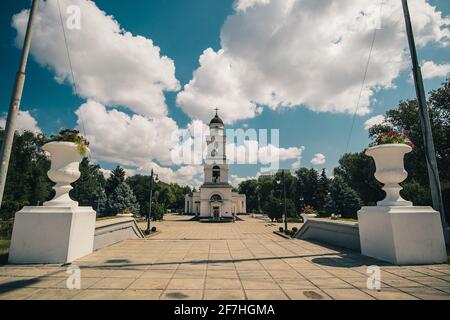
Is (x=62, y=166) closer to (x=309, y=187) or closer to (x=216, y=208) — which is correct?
(x=216, y=208)

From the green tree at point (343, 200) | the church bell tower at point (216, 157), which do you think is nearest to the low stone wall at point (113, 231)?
the green tree at point (343, 200)

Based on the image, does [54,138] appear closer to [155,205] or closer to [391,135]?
[391,135]

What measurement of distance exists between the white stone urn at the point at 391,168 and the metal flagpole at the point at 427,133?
127 centimetres

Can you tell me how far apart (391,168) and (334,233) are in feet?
13.6

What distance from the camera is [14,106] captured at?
602 cm

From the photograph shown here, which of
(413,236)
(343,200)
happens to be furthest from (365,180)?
(413,236)

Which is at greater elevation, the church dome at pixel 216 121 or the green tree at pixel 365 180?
the church dome at pixel 216 121

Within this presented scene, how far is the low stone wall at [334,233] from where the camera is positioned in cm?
862

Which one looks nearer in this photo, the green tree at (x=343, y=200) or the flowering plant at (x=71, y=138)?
the flowering plant at (x=71, y=138)

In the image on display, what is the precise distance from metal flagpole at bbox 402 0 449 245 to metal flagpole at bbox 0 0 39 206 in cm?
1187

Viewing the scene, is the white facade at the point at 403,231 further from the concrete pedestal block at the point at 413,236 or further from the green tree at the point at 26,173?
the green tree at the point at 26,173
